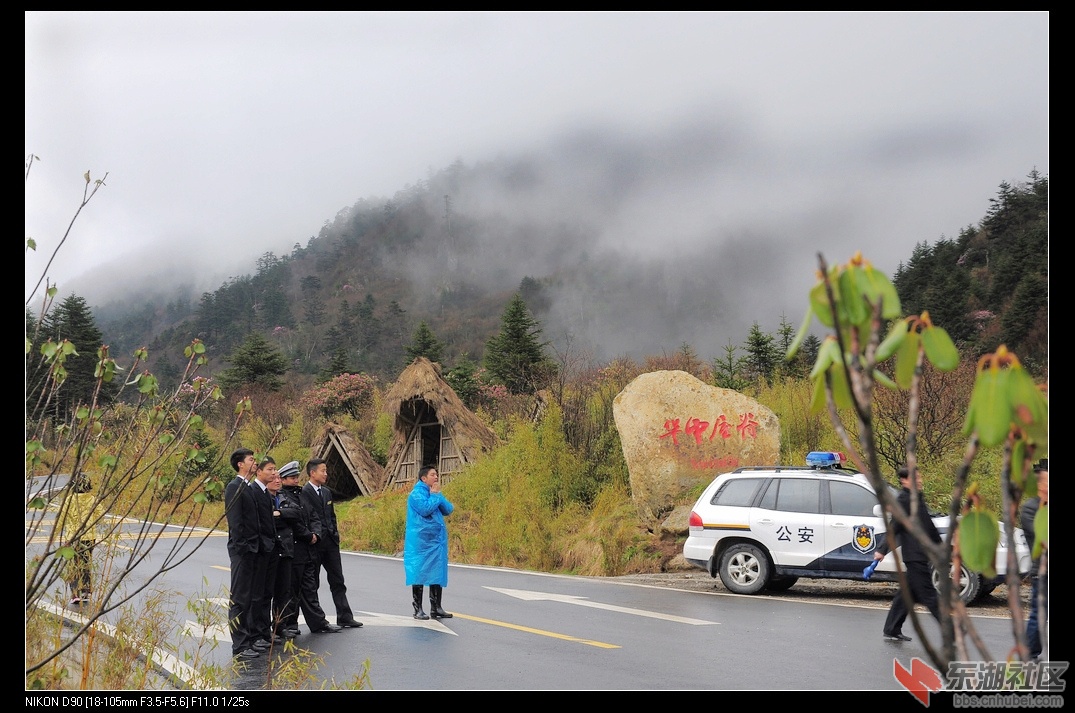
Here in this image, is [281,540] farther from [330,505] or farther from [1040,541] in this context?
[1040,541]

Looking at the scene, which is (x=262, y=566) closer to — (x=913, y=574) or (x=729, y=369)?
(x=913, y=574)

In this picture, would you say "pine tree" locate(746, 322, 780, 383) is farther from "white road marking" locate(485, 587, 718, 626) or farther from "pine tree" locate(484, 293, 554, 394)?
"white road marking" locate(485, 587, 718, 626)

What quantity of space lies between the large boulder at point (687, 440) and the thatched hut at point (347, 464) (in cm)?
1678

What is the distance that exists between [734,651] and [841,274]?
25.2 ft

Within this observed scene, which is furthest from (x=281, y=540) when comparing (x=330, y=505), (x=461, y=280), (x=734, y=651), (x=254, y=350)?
(x=461, y=280)

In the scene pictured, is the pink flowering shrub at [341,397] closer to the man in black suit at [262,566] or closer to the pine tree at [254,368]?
the pine tree at [254,368]

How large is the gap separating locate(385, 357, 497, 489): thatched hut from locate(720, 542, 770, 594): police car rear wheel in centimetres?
1498

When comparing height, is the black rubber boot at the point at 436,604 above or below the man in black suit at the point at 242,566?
below

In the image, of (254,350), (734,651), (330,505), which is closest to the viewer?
(734,651)

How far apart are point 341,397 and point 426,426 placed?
11097 mm

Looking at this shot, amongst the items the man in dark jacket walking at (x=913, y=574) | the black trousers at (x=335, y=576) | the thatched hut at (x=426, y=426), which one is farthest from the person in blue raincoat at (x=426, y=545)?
the thatched hut at (x=426, y=426)

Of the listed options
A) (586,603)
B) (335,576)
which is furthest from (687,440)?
(335,576)

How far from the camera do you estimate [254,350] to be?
2090 inches

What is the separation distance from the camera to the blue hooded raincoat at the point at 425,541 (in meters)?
11.1
